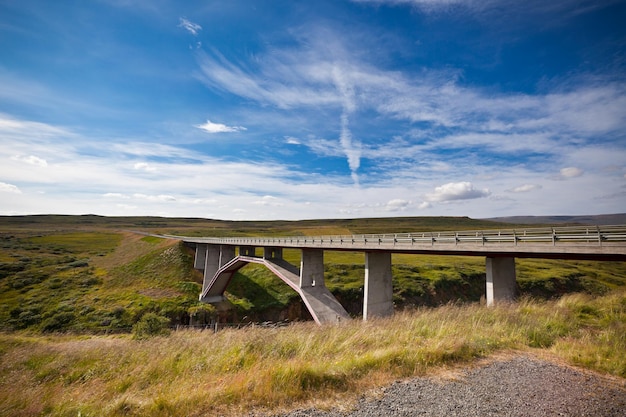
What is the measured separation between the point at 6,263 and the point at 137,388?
68.2m

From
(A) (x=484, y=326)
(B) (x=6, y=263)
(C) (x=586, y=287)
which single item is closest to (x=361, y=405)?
(A) (x=484, y=326)

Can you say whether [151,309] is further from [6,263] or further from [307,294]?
[6,263]

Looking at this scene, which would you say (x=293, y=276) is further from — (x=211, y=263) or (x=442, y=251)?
(x=211, y=263)

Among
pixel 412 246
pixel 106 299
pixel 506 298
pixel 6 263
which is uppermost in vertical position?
pixel 412 246

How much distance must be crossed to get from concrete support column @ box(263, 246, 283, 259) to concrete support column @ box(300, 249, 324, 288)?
31.7 feet

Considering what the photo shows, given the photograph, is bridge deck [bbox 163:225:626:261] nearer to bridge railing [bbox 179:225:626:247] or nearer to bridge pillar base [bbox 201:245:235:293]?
bridge railing [bbox 179:225:626:247]

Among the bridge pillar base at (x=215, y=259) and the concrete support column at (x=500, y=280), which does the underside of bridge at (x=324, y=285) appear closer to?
the concrete support column at (x=500, y=280)

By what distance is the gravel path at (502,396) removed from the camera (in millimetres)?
4352

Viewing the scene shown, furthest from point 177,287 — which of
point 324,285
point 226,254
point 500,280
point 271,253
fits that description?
point 500,280

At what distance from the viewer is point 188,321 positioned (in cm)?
3903

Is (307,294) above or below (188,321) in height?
above

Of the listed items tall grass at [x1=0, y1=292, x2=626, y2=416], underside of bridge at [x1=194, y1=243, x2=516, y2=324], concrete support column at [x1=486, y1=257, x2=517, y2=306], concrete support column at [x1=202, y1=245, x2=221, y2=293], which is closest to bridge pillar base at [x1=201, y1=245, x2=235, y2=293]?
concrete support column at [x1=202, y1=245, x2=221, y2=293]

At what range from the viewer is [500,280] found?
13984 millimetres

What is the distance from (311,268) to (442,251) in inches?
580
